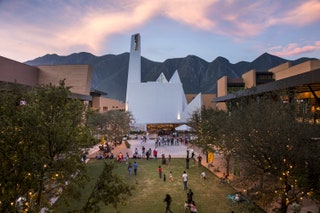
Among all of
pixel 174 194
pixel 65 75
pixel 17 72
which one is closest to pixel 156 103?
pixel 65 75

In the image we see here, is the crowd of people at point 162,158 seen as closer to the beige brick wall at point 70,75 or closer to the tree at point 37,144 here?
the tree at point 37,144

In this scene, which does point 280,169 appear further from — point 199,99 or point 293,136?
point 199,99

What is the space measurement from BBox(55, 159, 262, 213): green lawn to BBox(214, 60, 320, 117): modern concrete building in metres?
6.63

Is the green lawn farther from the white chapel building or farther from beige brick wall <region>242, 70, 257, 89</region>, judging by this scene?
beige brick wall <region>242, 70, 257, 89</region>

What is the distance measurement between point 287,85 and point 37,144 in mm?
17677

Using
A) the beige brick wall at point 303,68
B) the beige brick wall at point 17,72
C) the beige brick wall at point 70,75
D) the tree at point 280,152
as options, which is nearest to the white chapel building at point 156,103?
the beige brick wall at point 70,75

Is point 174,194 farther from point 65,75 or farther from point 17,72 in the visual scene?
point 65,75

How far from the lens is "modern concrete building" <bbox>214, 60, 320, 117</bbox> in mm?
16062

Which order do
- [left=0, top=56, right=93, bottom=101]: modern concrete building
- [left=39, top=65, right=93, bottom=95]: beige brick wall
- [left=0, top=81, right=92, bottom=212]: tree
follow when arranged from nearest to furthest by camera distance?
1. [left=0, top=81, right=92, bottom=212]: tree
2. [left=0, top=56, right=93, bottom=101]: modern concrete building
3. [left=39, top=65, right=93, bottom=95]: beige brick wall

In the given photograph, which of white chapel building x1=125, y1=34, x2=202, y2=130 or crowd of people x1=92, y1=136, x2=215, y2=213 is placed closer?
crowd of people x1=92, y1=136, x2=215, y2=213

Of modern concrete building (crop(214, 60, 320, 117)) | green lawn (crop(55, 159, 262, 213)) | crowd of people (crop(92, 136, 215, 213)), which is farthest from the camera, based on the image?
modern concrete building (crop(214, 60, 320, 117))

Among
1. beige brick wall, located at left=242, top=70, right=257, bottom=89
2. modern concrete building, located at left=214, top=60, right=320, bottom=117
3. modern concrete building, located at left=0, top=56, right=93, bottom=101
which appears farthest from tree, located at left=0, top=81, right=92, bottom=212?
beige brick wall, located at left=242, top=70, right=257, bottom=89

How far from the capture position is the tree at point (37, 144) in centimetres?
518

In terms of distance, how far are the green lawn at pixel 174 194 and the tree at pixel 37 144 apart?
2.59 m
